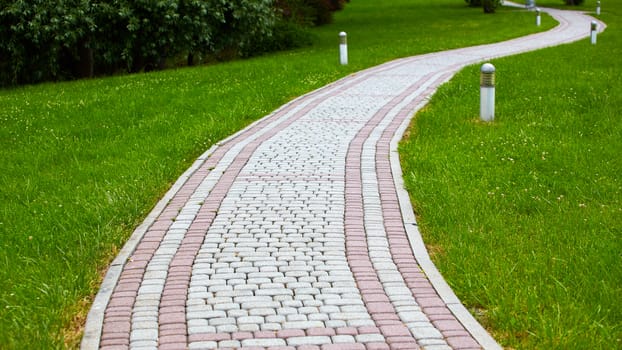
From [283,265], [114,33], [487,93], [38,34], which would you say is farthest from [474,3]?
[283,265]

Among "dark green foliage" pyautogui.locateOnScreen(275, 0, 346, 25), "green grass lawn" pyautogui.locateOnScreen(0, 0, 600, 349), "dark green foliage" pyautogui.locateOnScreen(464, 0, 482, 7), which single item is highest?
"green grass lawn" pyautogui.locateOnScreen(0, 0, 600, 349)

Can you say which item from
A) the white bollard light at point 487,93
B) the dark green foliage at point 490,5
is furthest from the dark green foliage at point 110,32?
the dark green foliage at point 490,5

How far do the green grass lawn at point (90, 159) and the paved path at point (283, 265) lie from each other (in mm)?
271

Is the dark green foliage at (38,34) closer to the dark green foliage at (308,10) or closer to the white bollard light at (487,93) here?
the dark green foliage at (308,10)

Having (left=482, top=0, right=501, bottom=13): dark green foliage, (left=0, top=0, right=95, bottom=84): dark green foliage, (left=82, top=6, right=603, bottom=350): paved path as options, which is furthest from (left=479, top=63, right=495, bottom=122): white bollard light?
(left=482, top=0, right=501, bottom=13): dark green foliage

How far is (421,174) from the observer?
30.6 ft

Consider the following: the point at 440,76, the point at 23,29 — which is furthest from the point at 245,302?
the point at 23,29

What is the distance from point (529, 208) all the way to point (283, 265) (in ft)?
8.55

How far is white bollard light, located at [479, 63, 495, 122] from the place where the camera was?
1225cm

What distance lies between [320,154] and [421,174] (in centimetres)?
186

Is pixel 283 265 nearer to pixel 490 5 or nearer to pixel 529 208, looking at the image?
pixel 529 208

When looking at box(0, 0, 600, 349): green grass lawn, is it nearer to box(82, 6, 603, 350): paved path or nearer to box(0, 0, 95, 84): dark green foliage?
box(82, 6, 603, 350): paved path

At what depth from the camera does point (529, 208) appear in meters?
7.81

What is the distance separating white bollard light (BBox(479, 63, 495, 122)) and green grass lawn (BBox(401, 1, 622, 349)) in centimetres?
24
